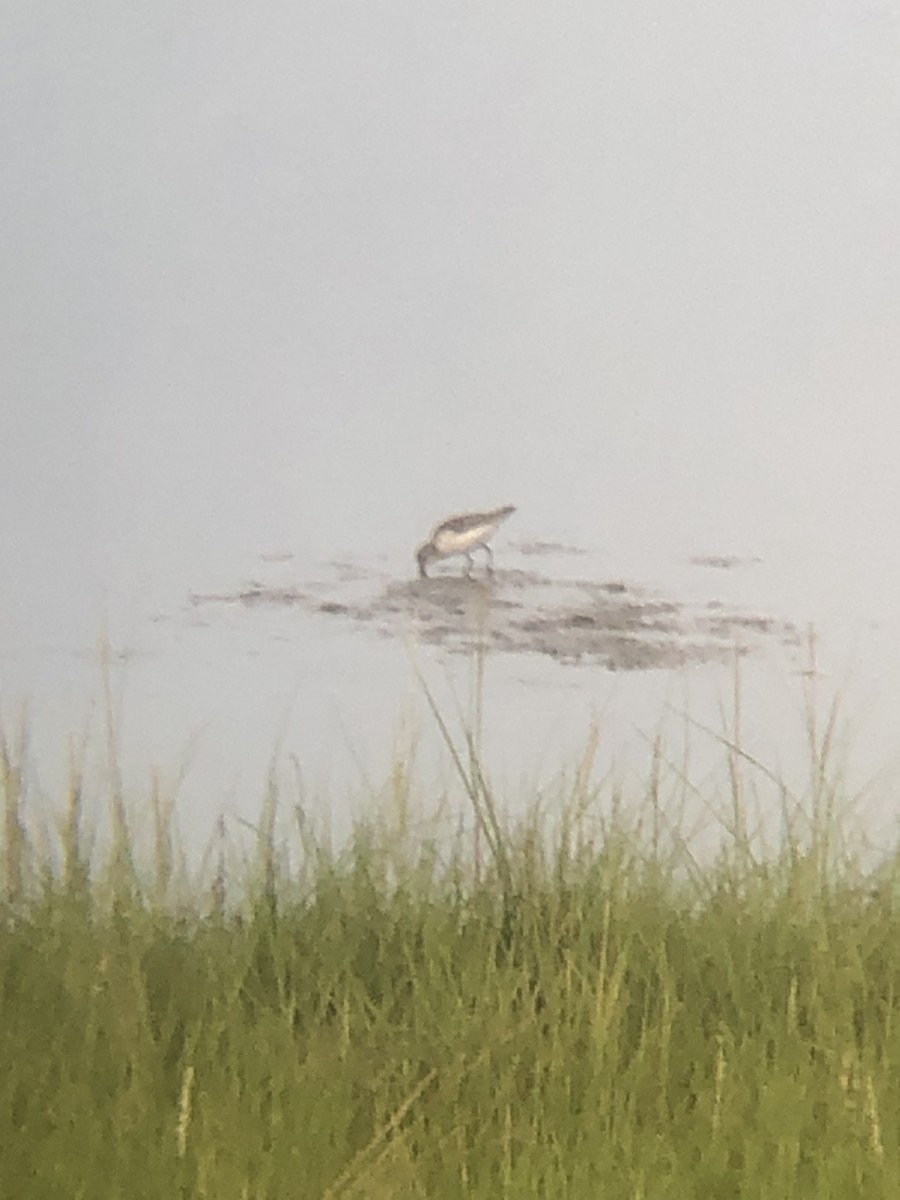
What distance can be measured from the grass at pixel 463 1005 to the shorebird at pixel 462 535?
6.2 inches

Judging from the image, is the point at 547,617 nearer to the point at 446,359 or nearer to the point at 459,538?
the point at 459,538

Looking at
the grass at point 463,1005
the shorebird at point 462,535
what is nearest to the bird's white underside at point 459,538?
the shorebird at point 462,535

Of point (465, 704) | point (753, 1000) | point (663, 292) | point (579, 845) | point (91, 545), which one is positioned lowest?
point (753, 1000)

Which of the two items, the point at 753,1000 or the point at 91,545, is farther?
the point at 91,545

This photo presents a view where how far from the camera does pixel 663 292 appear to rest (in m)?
1.20

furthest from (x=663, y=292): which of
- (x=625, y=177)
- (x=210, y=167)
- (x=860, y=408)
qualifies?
(x=210, y=167)

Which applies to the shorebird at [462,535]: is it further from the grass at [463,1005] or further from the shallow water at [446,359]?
the grass at [463,1005]

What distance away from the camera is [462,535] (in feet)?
3.78

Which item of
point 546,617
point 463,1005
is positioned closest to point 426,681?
point 546,617

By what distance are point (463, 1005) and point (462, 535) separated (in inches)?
16.3

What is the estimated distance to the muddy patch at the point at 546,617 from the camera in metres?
1.15

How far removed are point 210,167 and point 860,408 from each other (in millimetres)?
668

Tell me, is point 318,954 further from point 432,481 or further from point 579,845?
point 432,481

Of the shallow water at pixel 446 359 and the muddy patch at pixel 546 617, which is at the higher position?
the shallow water at pixel 446 359
